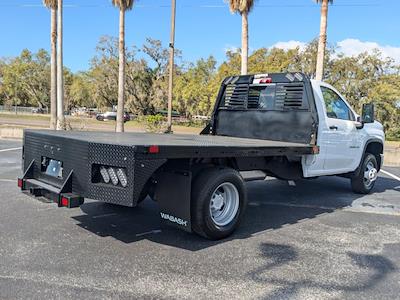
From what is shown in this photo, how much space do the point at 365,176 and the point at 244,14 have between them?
1353cm

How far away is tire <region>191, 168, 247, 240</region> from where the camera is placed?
→ 4840mm

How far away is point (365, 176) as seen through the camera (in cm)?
872

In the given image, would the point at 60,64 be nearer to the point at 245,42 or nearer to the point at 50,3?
the point at 50,3

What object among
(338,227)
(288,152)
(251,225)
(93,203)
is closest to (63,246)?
(93,203)

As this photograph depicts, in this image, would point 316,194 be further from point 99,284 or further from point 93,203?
point 99,284

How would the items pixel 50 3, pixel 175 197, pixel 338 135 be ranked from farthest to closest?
pixel 50 3, pixel 338 135, pixel 175 197

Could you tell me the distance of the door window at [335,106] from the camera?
738 cm

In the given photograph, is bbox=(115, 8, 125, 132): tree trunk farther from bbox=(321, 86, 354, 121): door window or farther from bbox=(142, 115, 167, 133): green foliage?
bbox=(321, 86, 354, 121): door window

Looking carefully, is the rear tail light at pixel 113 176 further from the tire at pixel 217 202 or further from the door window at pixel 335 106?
the door window at pixel 335 106

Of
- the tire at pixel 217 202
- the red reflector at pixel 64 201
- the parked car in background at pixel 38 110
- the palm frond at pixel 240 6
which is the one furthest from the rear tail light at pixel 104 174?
the parked car in background at pixel 38 110

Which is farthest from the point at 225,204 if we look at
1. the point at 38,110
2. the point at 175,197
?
the point at 38,110

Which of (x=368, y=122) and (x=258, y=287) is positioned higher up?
(x=368, y=122)

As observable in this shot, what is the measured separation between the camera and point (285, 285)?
12.8 ft

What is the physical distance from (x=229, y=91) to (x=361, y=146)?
290cm
